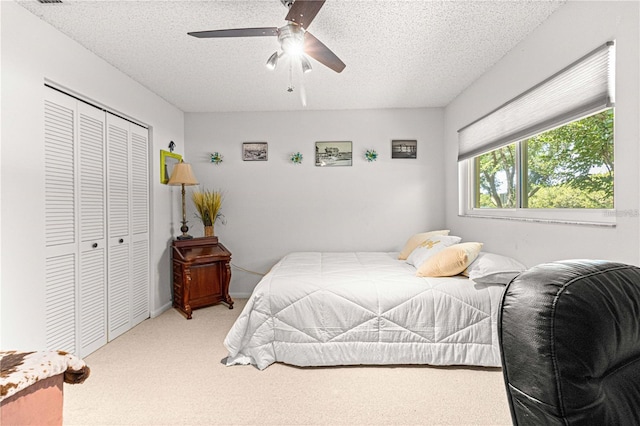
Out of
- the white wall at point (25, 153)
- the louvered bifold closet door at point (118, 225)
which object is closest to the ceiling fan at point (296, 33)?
the white wall at point (25, 153)

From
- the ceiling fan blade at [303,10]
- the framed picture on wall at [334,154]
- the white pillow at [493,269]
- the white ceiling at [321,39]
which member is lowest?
the white pillow at [493,269]

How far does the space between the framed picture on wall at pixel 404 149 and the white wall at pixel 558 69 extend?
3.22 ft

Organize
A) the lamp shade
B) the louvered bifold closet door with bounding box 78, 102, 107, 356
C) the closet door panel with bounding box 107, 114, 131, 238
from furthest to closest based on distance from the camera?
the lamp shade < the closet door panel with bounding box 107, 114, 131, 238 < the louvered bifold closet door with bounding box 78, 102, 107, 356

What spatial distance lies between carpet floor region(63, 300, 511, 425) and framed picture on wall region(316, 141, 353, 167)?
8.26ft

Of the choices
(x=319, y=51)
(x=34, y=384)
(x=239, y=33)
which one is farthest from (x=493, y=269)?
(x=34, y=384)

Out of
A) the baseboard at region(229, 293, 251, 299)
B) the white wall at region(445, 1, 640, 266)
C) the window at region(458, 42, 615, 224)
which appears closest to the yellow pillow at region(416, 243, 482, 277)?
the white wall at region(445, 1, 640, 266)

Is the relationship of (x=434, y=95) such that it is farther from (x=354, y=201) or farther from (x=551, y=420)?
(x=551, y=420)

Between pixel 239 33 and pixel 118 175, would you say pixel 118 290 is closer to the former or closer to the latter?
pixel 118 175

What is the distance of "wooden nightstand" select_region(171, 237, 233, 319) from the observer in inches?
132

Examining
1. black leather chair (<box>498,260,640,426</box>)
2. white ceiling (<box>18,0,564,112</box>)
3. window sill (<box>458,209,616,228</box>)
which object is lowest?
black leather chair (<box>498,260,640,426</box>)

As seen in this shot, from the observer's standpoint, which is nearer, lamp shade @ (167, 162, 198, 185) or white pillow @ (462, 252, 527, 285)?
white pillow @ (462, 252, 527, 285)

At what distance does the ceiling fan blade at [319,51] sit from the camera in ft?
5.98

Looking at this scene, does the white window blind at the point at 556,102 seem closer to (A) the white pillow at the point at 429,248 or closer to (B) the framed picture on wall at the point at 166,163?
(A) the white pillow at the point at 429,248

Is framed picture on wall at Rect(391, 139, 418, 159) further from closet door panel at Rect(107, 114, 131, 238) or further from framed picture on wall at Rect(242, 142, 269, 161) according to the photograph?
closet door panel at Rect(107, 114, 131, 238)
